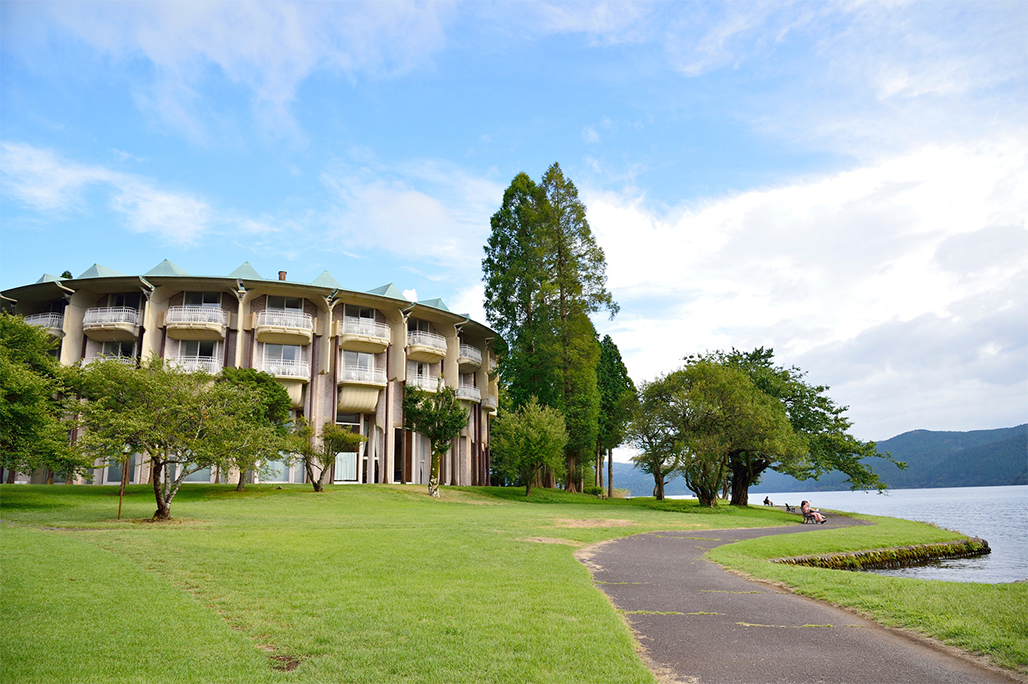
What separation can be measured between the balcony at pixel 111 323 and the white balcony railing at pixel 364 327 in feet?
43.6

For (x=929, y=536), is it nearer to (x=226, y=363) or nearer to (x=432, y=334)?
(x=432, y=334)

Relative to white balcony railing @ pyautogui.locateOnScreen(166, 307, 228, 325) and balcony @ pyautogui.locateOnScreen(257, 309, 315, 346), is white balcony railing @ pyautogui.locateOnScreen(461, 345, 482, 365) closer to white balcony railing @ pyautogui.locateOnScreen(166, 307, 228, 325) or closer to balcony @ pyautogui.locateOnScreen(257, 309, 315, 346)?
balcony @ pyautogui.locateOnScreen(257, 309, 315, 346)

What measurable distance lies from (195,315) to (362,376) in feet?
36.9

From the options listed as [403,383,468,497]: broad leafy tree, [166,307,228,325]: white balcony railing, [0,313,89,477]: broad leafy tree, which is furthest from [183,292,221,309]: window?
[0,313,89,477]: broad leafy tree

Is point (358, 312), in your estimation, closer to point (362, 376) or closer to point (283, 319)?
point (362, 376)

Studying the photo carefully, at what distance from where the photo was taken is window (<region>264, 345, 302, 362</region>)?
142 feet

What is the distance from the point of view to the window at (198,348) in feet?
140

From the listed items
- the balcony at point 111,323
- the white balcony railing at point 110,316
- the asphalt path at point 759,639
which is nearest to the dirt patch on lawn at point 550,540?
the asphalt path at point 759,639

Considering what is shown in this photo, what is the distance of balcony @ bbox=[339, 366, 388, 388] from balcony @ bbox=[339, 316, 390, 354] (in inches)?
59.6

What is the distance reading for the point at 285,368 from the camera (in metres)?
42.0

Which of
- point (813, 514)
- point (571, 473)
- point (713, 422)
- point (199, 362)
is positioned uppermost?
point (199, 362)

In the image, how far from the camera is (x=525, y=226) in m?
50.0

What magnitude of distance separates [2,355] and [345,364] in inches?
871

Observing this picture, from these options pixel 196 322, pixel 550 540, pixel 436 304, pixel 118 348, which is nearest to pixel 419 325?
pixel 436 304
